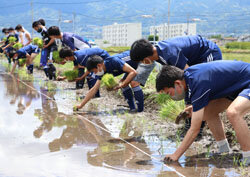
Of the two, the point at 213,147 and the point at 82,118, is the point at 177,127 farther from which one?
the point at 82,118

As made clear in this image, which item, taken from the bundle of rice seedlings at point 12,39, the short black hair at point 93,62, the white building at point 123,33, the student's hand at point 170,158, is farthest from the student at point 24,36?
the white building at point 123,33

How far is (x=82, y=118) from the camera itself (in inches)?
210

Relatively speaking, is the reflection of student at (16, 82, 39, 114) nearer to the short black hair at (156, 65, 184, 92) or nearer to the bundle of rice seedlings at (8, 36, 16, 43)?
the short black hair at (156, 65, 184, 92)

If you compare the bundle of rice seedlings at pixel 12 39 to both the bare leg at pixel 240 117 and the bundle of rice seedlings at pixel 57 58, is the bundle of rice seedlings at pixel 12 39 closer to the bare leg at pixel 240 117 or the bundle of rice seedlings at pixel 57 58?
the bundle of rice seedlings at pixel 57 58

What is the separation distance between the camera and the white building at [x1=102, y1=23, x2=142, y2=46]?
15385 centimetres

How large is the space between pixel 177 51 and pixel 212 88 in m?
0.96

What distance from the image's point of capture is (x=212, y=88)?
3.07 meters

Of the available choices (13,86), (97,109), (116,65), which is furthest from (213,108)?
(13,86)

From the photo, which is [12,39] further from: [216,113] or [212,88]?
[212,88]

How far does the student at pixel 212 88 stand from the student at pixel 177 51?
2.43 feet

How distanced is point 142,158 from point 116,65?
2130 millimetres

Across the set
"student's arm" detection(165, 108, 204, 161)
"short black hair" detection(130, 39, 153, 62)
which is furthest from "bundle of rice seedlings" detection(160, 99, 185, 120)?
"student's arm" detection(165, 108, 204, 161)

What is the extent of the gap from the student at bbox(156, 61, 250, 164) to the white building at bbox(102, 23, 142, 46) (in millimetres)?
141414

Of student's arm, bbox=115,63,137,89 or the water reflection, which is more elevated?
student's arm, bbox=115,63,137,89
